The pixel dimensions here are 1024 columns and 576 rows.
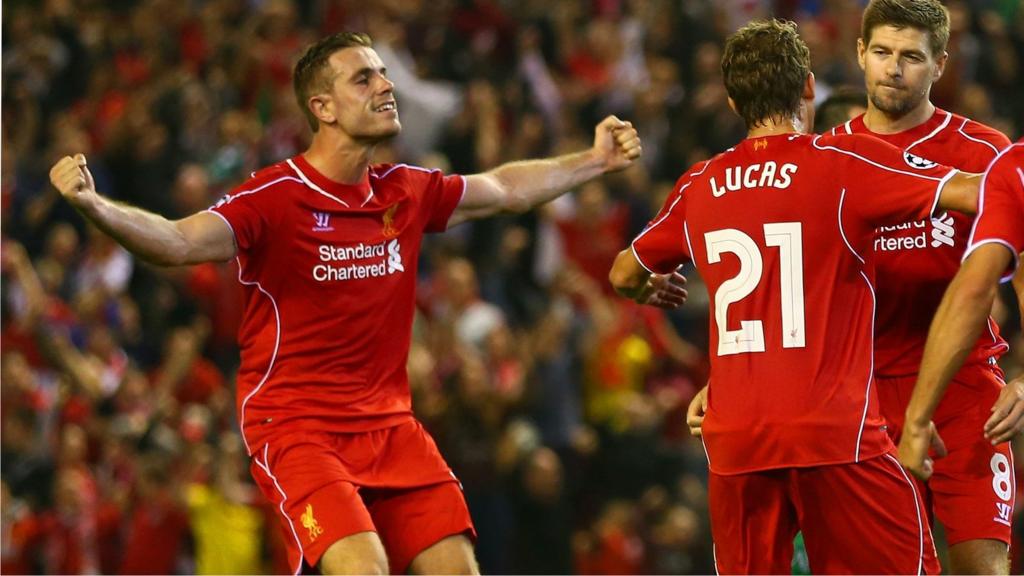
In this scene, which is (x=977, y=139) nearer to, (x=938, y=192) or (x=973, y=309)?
(x=938, y=192)

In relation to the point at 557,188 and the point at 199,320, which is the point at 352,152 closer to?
the point at 557,188

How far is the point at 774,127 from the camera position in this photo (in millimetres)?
5855

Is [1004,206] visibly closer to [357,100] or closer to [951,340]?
[951,340]

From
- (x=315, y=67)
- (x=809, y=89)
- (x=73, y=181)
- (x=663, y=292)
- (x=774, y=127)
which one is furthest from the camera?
(x=315, y=67)

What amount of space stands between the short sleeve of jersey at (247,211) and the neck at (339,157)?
0.96 feet

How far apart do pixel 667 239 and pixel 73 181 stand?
2.21 m

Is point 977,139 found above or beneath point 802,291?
above

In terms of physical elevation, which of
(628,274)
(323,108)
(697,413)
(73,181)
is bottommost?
(697,413)

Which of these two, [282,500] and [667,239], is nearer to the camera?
[667,239]

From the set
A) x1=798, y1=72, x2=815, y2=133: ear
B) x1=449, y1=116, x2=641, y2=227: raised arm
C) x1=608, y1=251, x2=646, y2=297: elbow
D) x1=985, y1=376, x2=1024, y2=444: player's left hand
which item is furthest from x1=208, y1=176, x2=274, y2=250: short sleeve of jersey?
x1=985, y1=376, x2=1024, y2=444: player's left hand

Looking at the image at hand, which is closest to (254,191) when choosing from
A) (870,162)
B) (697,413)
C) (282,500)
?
(282,500)

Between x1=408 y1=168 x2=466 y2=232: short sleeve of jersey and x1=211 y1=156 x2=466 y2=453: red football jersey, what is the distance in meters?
0.34

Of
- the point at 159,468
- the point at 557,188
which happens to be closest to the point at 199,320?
the point at 159,468

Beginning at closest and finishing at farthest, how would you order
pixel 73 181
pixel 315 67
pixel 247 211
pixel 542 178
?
pixel 73 181, pixel 247 211, pixel 315 67, pixel 542 178
